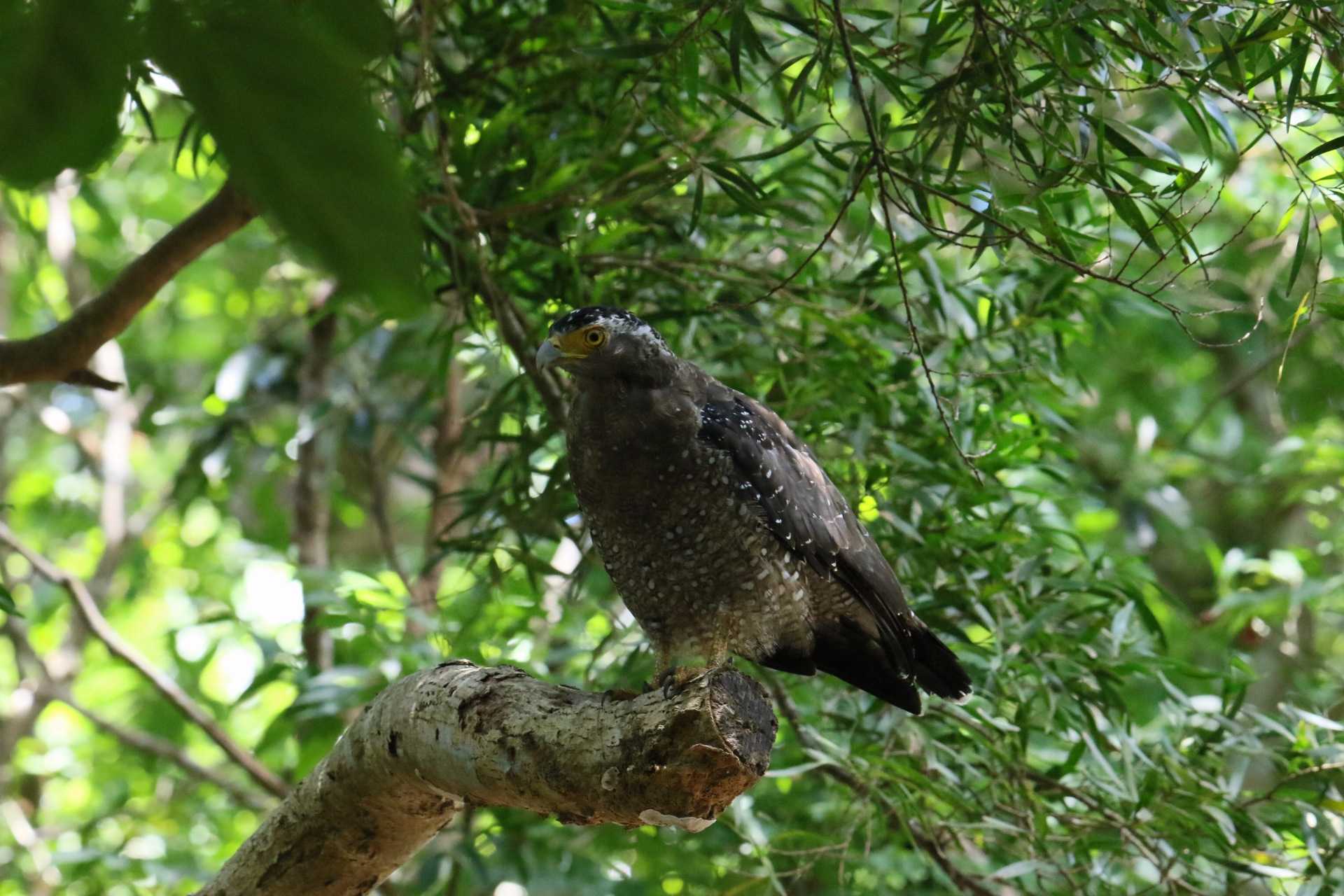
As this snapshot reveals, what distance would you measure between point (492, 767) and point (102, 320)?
1.53 meters

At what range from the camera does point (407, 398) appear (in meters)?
5.00

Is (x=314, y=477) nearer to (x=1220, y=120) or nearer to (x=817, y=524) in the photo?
(x=817, y=524)

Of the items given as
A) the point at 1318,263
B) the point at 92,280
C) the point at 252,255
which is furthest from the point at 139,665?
the point at 1318,263

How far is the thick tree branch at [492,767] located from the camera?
1.94 meters

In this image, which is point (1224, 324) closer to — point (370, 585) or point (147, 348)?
point (370, 585)

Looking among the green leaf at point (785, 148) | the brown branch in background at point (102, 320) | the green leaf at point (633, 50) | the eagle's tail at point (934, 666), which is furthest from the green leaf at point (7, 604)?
the eagle's tail at point (934, 666)

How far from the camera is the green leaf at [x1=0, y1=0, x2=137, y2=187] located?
0.52 meters

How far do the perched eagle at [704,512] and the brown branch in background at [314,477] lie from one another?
6.97ft

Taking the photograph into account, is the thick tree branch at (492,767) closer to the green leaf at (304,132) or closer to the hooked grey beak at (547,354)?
the hooked grey beak at (547,354)

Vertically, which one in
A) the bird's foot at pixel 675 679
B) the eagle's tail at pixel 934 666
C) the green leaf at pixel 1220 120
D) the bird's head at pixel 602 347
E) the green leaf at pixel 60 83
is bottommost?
the eagle's tail at pixel 934 666

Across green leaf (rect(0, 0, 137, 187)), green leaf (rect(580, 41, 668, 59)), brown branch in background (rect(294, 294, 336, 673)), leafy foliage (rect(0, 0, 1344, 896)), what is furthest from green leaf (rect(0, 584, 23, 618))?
brown branch in background (rect(294, 294, 336, 673))

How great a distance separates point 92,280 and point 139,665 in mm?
3340

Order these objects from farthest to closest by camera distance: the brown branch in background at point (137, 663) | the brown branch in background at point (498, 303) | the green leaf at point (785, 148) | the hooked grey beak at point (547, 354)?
the brown branch in background at point (137, 663) < the brown branch in background at point (498, 303) < the hooked grey beak at point (547, 354) < the green leaf at point (785, 148)

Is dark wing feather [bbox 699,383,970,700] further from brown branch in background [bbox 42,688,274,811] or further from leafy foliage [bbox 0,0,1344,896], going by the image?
brown branch in background [bbox 42,688,274,811]
